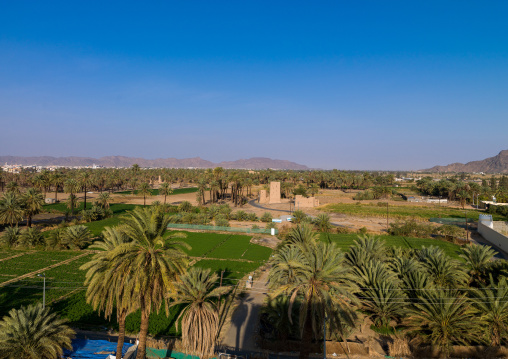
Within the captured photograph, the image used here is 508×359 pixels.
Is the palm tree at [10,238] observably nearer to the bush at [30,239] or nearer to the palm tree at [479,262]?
the bush at [30,239]

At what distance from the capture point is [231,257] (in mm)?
38875

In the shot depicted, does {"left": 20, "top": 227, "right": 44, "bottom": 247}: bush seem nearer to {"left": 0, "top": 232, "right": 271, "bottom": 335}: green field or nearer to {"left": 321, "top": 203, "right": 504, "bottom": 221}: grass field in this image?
{"left": 0, "top": 232, "right": 271, "bottom": 335}: green field

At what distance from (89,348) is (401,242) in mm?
43931

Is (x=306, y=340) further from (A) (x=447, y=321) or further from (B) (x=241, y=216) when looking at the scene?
(B) (x=241, y=216)

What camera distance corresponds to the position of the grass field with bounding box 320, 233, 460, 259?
42.3 meters

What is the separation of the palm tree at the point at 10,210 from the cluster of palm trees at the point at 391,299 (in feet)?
155

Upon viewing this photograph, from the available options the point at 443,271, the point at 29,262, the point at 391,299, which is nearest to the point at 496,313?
the point at 443,271

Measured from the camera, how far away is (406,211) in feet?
250

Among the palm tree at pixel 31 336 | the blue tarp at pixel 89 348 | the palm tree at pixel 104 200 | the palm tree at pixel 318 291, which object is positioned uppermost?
the palm tree at pixel 318 291

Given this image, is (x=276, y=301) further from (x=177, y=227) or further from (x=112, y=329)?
(x=177, y=227)

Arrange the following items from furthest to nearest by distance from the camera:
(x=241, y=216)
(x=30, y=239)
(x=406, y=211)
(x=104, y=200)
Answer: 1. (x=406, y=211)
2. (x=241, y=216)
3. (x=104, y=200)
4. (x=30, y=239)

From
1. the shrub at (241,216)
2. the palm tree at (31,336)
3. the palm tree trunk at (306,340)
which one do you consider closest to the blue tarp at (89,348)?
the palm tree at (31,336)

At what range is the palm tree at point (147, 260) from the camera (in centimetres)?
1262

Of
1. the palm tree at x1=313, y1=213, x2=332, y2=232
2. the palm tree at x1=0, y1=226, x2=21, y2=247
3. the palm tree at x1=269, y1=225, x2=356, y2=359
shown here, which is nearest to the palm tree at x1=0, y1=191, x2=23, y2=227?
the palm tree at x1=0, y1=226, x2=21, y2=247
